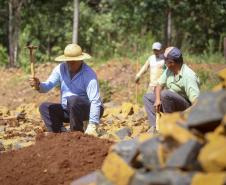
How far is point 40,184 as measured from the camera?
6.22m

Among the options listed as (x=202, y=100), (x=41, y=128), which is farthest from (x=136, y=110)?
(x=202, y=100)

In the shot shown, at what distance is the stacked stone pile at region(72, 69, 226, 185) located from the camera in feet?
14.9

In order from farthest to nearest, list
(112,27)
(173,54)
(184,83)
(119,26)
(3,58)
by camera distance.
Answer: (112,27) → (119,26) → (3,58) → (184,83) → (173,54)

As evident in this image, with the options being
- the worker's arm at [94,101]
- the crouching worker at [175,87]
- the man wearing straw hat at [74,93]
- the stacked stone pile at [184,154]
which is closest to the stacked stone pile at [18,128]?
the man wearing straw hat at [74,93]


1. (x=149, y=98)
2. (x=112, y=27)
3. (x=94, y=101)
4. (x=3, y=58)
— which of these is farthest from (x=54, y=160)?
(x=112, y=27)

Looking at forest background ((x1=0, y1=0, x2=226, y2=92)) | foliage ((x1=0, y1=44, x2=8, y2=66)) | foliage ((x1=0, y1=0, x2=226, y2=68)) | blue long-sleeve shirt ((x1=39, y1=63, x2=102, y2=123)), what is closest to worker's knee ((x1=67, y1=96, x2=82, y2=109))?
blue long-sleeve shirt ((x1=39, y1=63, x2=102, y2=123))

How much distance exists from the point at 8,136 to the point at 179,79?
2.58 m

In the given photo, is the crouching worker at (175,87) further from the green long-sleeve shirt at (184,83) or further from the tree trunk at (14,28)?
the tree trunk at (14,28)

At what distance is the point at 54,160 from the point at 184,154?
2.16 metres

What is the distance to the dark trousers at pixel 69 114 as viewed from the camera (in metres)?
8.52

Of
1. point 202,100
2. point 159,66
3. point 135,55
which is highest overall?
point 202,100

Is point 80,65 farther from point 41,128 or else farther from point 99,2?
point 99,2

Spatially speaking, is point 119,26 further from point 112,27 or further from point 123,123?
point 123,123

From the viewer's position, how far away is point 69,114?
8.71 metres
